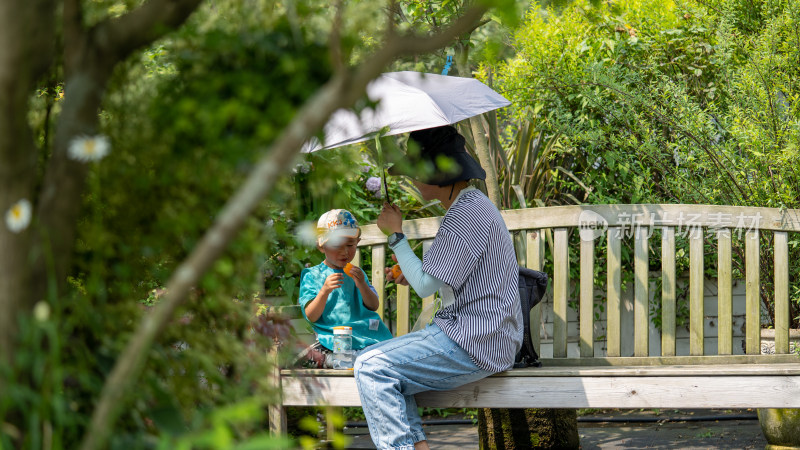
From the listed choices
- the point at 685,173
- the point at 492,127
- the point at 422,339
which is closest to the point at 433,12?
the point at 492,127

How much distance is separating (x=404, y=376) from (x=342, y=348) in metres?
0.51

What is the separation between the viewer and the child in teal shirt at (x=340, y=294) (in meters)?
3.29

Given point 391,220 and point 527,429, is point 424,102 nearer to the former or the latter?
point 391,220

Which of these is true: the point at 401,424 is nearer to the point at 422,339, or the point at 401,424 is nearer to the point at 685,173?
the point at 422,339

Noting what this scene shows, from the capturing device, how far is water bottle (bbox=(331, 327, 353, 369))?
125 inches

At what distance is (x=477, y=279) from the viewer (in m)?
2.78

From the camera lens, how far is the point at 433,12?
3697 mm

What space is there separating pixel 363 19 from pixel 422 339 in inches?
67.2

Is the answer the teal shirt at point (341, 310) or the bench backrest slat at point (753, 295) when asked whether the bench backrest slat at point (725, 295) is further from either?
the teal shirt at point (341, 310)

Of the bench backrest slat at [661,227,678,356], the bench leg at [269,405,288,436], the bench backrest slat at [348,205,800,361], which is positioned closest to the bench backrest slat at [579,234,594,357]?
the bench backrest slat at [348,205,800,361]

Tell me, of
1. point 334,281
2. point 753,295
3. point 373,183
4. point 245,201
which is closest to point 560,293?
point 753,295

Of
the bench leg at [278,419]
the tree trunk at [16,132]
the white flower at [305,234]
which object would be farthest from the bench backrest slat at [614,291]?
the tree trunk at [16,132]

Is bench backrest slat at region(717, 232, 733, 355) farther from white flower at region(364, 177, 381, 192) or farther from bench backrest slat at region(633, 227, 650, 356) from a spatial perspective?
white flower at region(364, 177, 381, 192)

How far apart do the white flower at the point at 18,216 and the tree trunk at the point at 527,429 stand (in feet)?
9.06
